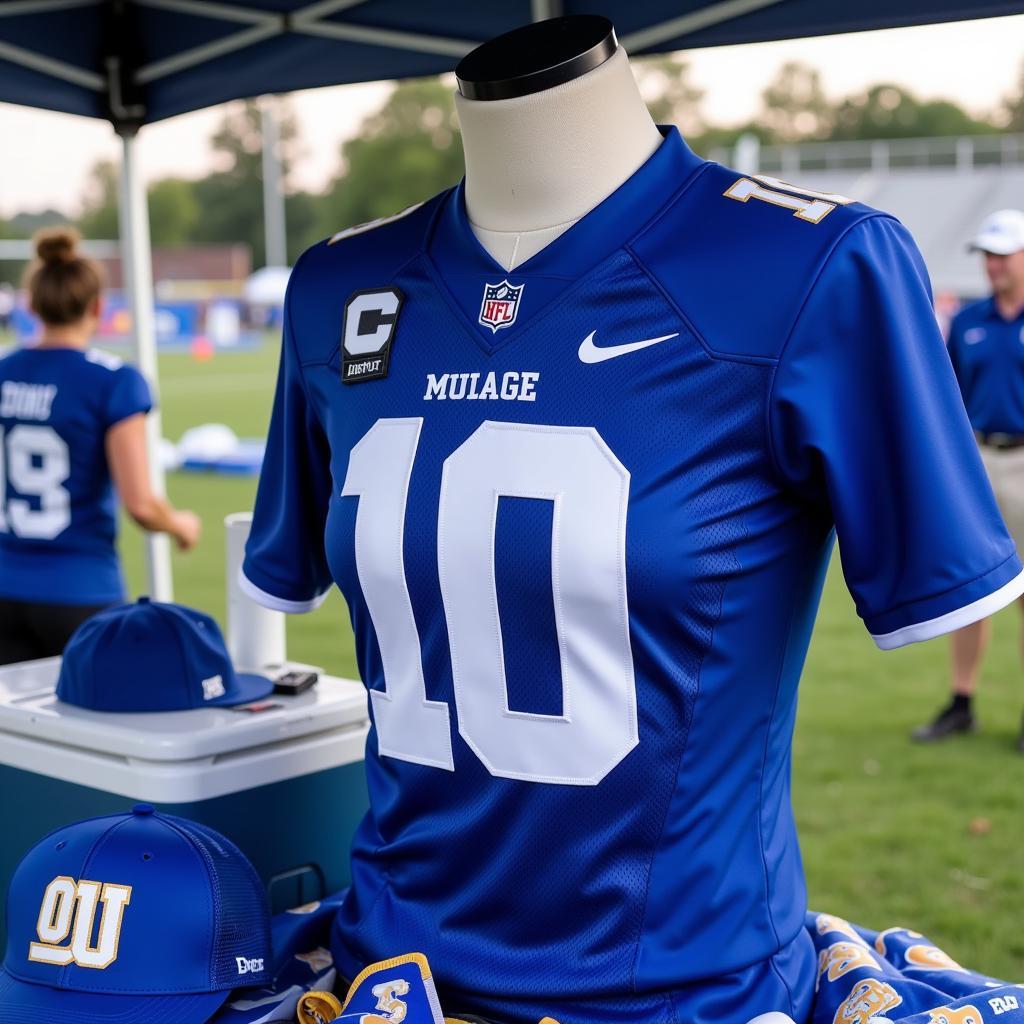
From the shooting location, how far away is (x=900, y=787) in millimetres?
4656

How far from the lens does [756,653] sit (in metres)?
1.27

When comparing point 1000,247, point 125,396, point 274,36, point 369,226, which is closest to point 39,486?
point 125,396

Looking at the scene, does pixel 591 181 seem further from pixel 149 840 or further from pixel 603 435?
pixel 149 840

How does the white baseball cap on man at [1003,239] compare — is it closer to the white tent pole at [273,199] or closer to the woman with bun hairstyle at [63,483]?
the woman with bun hairstyle at [63,483]

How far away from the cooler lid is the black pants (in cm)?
123

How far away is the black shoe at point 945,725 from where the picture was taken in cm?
519

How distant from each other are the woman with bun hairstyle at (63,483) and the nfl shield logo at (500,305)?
210 cm

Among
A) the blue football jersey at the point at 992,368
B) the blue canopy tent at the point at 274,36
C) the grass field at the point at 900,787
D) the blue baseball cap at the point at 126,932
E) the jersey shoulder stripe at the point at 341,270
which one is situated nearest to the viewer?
the blue baseball cap at the point at 126,932

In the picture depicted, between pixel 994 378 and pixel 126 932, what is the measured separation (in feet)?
14.4

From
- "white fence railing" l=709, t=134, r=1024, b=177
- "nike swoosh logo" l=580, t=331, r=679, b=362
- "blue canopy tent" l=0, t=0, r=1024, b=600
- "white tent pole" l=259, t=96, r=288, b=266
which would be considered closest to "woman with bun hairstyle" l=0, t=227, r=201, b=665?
"blue canopy tent" l=0, t=0, r=1024, b=600

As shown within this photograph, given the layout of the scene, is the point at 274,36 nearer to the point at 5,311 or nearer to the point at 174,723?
the point at 174,723

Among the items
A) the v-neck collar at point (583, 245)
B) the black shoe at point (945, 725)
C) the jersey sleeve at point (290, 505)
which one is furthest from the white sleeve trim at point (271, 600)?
the black shoe at point (945, 725)

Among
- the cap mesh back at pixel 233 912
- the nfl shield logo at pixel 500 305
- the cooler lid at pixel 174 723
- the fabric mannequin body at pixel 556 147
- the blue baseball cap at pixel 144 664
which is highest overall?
the fabric mannequin body at pixel 556 147

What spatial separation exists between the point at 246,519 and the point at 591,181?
96cm
